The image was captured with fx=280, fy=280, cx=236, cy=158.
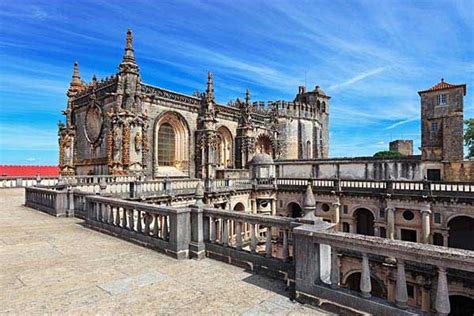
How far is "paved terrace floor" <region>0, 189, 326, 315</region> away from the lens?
3.56m

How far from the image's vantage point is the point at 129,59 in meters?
20.8

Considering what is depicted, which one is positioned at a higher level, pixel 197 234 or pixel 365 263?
pixel 365 263

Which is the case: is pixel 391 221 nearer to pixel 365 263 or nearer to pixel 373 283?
pixel 373 283

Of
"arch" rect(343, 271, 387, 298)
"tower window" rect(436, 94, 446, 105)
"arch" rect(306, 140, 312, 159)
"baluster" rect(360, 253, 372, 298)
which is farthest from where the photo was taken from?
"arch" rect(306, 140, 312, 159)

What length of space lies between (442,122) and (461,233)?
1170cm

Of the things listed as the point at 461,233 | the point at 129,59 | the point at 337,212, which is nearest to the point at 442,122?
the point at 461,233

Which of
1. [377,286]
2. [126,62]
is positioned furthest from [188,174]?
[377,286]

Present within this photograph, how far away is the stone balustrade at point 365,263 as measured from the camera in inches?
114

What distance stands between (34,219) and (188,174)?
15682 millimetres

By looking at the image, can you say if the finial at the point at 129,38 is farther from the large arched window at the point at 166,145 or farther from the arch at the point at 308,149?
the arch at the point at 308,149

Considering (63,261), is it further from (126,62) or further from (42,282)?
(126,62)

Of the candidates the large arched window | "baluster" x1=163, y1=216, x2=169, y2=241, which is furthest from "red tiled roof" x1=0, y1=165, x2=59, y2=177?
"baluster" x1=163, y1=216, x2=169, y2=241

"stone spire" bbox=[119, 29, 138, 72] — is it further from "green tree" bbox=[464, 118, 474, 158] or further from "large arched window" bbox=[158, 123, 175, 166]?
"green tree" bbox=[464, 118, 474, 158]

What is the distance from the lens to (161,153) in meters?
24.2
